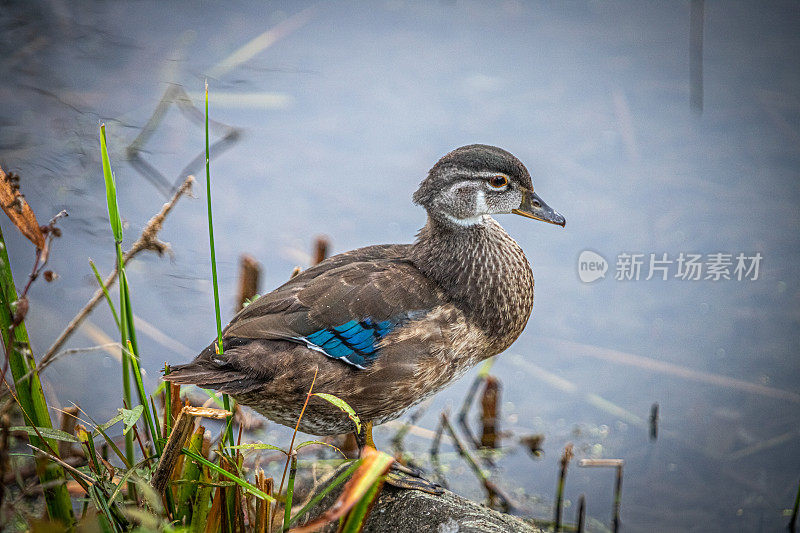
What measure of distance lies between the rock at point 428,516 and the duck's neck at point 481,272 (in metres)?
0.86

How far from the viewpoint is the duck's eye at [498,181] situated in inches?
152

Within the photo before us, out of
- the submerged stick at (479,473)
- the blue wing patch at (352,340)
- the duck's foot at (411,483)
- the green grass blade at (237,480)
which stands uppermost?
the blue wing patch at (352,340)

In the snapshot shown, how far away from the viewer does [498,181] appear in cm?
387

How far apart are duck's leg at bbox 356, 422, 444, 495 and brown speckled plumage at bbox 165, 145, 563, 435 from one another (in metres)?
0.07

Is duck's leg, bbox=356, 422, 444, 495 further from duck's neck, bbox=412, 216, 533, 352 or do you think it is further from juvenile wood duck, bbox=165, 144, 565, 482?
duck's neck, bbox=412, 216, 533, 352

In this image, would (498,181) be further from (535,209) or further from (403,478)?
(403,478)

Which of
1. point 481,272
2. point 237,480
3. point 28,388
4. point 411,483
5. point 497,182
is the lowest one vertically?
point 411,483

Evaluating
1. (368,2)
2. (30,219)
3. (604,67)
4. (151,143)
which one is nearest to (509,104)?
(604,67)

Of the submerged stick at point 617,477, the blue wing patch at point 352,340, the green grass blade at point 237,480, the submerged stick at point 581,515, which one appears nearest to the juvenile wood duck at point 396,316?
the blue wing patch at point 352,340

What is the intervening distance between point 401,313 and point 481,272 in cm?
47

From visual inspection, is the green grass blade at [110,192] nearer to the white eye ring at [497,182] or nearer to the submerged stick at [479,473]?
the white eye ring at [497,182]

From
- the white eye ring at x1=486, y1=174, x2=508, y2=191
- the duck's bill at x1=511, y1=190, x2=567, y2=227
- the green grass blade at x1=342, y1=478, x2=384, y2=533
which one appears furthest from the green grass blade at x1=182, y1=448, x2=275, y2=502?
the duck's bill at x1=511, y1=190, x2=567, y2=227

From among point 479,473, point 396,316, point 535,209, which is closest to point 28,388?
point 396,316

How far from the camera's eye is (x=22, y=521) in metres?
2.91
